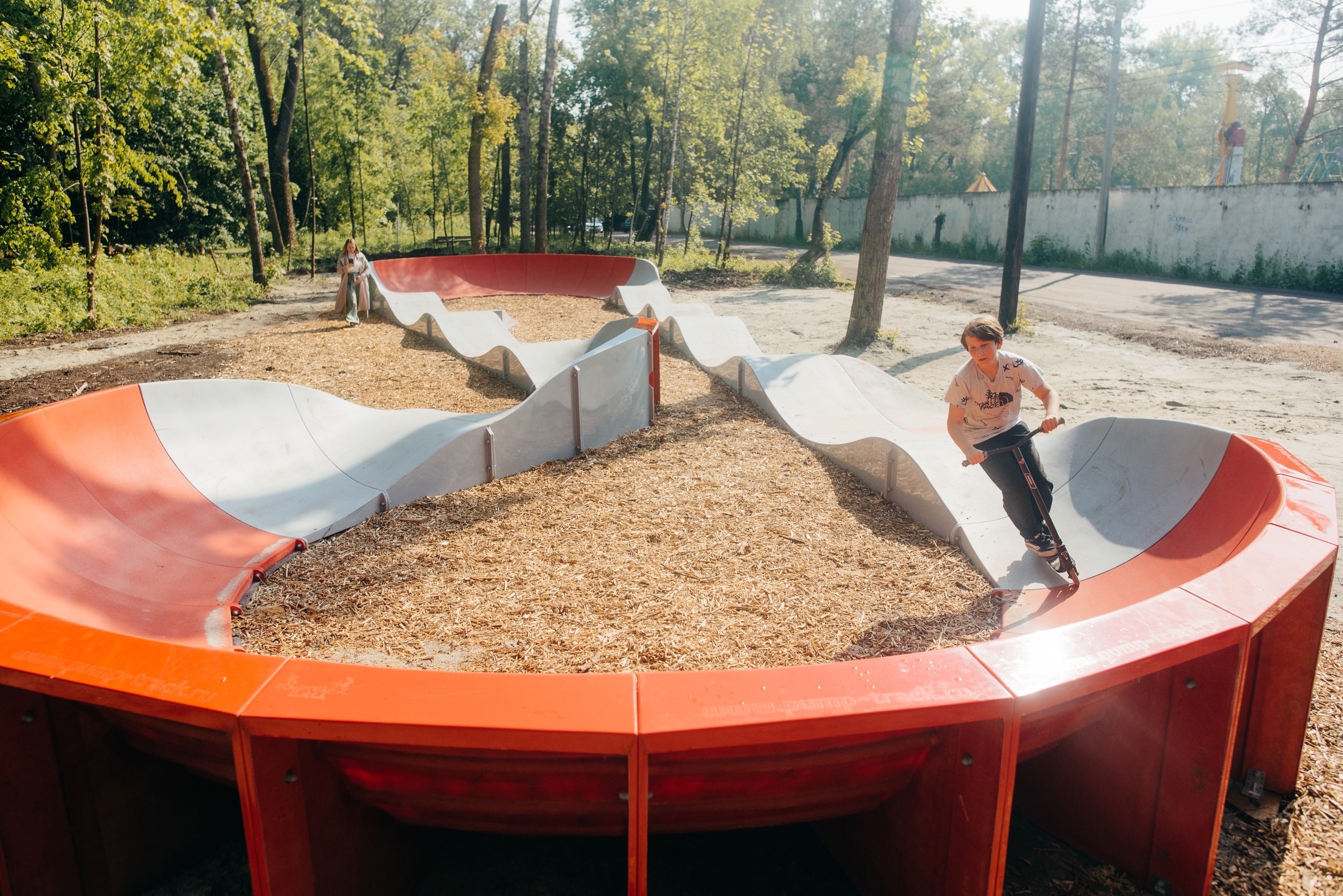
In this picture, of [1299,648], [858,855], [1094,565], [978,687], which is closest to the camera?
[978,687]

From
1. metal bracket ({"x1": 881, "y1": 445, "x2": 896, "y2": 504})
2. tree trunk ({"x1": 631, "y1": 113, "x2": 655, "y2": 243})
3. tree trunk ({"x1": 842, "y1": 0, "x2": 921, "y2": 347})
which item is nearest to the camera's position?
metal bracket ({"x1": 881, "y1": 445, "x2": 896, "y2": 504})

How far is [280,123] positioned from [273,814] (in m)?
27.2

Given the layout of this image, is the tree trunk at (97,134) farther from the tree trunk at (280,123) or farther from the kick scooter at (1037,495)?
the kick scooter at (1037,495)

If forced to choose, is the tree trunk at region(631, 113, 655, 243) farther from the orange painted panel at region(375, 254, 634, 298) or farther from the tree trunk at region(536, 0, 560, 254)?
the orange painted panel at region(375, 254, 634, 298)

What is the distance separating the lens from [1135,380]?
9734 millimetres

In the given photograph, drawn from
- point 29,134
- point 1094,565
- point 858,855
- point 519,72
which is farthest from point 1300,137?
point 29,134

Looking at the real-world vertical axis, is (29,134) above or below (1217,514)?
above

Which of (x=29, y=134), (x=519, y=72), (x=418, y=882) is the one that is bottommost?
(x=418, y=882)

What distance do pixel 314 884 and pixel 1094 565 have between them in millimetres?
4284

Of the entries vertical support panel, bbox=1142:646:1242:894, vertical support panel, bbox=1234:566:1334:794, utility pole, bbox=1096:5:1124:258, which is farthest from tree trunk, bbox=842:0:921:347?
→ utility pole, bbox=1096:5:1124:258

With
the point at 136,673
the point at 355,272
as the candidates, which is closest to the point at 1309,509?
the point at 136,673

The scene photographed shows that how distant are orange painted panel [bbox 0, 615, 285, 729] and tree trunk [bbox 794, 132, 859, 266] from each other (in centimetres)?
2090

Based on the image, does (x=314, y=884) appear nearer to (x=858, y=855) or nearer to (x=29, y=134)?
(x=858, y=855)

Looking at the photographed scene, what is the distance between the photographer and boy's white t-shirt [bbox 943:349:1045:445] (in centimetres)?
431
